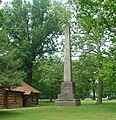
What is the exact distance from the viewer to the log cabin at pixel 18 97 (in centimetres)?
3695

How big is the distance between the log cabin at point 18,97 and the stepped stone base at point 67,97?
6.48 metres

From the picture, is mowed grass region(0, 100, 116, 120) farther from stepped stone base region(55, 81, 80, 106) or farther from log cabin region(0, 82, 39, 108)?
A: log cabin region(0, 82, 39, 108)

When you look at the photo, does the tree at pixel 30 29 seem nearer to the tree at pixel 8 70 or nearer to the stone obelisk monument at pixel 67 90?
the stone obelisk monument at pixel 67 90

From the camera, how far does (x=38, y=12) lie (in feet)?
179

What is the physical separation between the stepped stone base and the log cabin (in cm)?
648

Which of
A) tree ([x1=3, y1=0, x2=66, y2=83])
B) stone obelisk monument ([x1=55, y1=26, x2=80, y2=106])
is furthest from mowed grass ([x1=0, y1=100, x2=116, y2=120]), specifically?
tree ([x1=3, y1=0, x2=66, y2=83])

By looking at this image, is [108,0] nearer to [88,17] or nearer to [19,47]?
[88,17]

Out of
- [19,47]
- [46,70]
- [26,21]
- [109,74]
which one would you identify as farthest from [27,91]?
[109,74]

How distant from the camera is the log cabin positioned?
3695 cm

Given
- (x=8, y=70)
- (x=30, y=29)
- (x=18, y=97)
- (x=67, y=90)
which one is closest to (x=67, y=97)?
(x=67, y=90)

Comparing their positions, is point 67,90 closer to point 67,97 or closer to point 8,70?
point 67,97

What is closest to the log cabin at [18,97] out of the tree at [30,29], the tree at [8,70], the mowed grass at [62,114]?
the tree at [30,29]

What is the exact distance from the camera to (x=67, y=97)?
107 ft

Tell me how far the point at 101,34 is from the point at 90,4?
3400 mm
